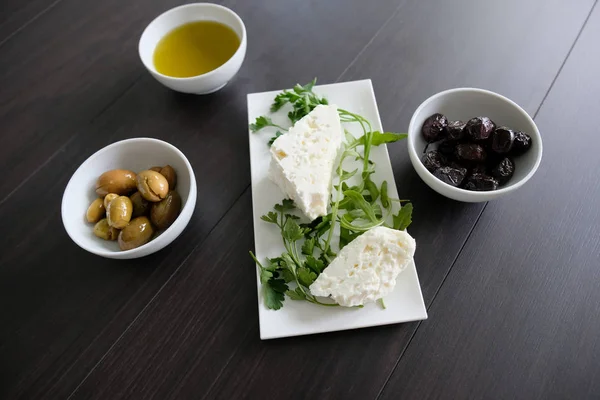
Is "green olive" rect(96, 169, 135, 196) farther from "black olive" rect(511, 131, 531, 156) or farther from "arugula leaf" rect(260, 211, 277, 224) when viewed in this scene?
"black olive" rect(511, 131, 531, 156)

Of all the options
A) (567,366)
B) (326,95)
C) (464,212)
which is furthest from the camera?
(326,95)

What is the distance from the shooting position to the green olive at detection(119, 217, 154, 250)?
75cm

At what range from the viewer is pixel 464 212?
0.82 metres

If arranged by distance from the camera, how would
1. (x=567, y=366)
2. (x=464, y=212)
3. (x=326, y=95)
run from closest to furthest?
(x=567, y=366) < (x=464, y=212) < (x=326, y=95)

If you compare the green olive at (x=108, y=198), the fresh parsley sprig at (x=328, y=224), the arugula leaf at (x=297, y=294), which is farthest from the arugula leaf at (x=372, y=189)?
the green olive at (x=108, y=198)

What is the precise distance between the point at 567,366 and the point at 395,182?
1.32 feet

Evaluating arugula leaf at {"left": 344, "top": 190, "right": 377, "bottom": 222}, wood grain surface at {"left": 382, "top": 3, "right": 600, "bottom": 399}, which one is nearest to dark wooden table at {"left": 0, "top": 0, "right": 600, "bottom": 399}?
wood grain surface at {"left": 382, "top": 3, "right": 600, "bottom": 399}

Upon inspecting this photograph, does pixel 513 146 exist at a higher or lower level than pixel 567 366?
higher

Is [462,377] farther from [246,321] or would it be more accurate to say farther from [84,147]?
[84,147]

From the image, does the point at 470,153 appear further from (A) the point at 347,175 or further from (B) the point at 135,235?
(B) the point at 135,235

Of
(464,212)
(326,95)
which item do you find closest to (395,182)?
(464,212)

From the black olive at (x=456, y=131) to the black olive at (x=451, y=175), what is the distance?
0.21 ft

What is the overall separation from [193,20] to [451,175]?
2.18 feet

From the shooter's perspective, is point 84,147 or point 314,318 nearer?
point 314,318
